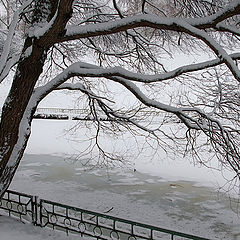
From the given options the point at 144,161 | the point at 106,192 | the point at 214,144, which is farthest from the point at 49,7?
the point at 144,161

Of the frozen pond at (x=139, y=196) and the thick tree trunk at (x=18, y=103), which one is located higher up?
the thick tree trunk at (x=18, y=103)

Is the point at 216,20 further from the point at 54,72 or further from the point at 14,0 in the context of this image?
the point at 54,72

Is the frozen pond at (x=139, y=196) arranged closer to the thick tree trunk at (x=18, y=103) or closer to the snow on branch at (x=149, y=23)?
the thick tree trunk at (x=18, y=103)

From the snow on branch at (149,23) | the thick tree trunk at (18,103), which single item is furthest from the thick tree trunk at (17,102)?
the snow on branch at (149,23)

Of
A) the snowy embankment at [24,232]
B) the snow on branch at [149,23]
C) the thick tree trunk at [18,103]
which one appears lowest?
the snowy embankment at [24,232]

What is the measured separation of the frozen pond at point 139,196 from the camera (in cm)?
554

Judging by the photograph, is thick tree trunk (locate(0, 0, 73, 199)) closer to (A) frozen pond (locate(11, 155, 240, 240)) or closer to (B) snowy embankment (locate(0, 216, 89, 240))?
(B) snowy embankment (locate(0, 216, 89, 240))

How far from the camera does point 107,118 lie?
5.04m

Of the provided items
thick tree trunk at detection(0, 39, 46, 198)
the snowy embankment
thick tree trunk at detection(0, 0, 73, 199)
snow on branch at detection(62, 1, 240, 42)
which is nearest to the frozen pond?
the snowy embankment

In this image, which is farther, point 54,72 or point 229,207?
point 54,72

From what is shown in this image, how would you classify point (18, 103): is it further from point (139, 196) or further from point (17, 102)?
point (139, 196)

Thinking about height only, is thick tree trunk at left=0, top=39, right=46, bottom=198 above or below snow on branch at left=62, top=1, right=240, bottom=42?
below

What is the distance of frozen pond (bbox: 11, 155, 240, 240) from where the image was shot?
5539mm

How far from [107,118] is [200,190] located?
3855 millimetres
